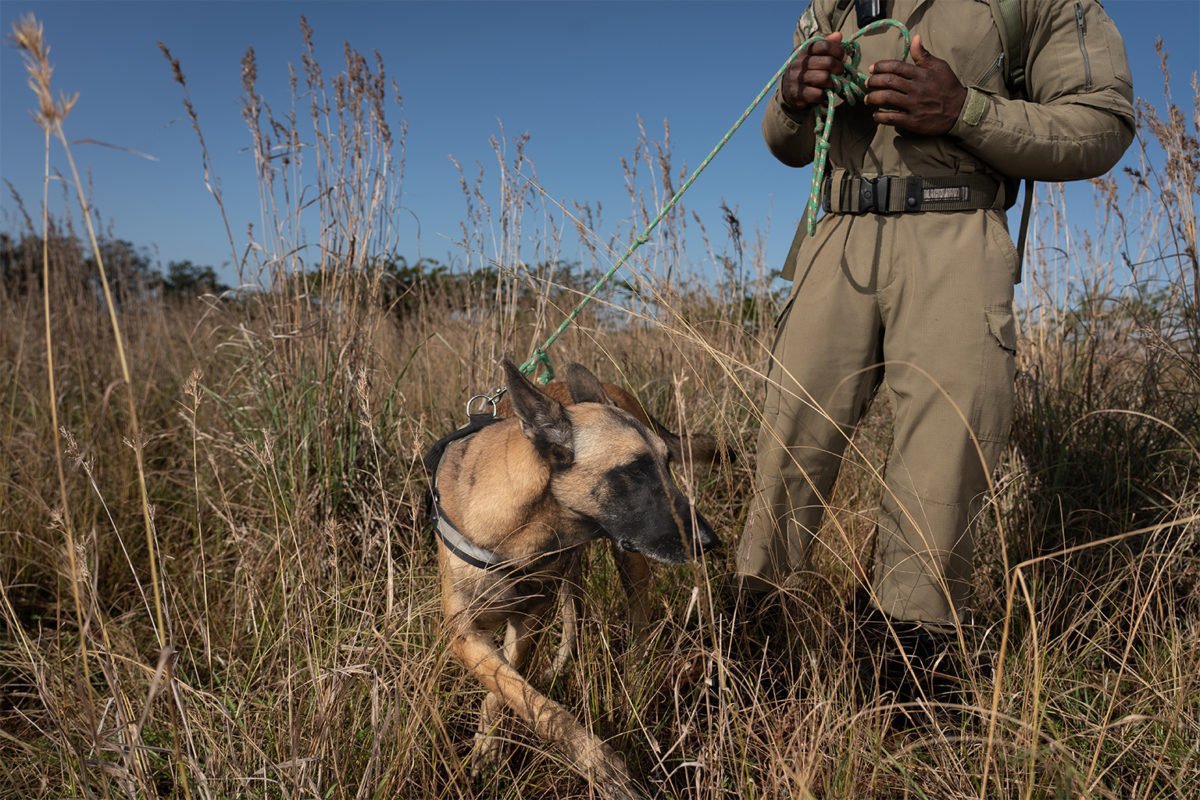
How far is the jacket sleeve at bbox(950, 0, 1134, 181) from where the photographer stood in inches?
77.0

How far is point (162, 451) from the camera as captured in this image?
14.0ft

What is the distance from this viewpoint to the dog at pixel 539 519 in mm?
1997

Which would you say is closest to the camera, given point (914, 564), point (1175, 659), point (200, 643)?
point (1175, 659)

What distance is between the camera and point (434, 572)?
262cm

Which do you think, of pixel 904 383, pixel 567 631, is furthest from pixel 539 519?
pixel 904 383

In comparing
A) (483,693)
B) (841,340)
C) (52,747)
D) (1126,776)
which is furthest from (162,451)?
(1126,776)

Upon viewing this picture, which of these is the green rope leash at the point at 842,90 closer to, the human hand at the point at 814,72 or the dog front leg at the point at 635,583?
the human hand at the point at 814,72

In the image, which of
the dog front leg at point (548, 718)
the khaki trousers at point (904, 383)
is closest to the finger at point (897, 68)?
the khaki trousers at point (904, 383)

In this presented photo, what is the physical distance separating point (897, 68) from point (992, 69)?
1.16ft

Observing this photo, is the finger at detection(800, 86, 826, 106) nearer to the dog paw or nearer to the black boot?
the black boot

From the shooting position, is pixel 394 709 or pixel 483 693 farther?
pixel 483 693

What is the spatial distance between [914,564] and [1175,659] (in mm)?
659

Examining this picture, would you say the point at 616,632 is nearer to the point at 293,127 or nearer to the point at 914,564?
the point at 914,564

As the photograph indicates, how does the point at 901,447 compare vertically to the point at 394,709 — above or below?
above
